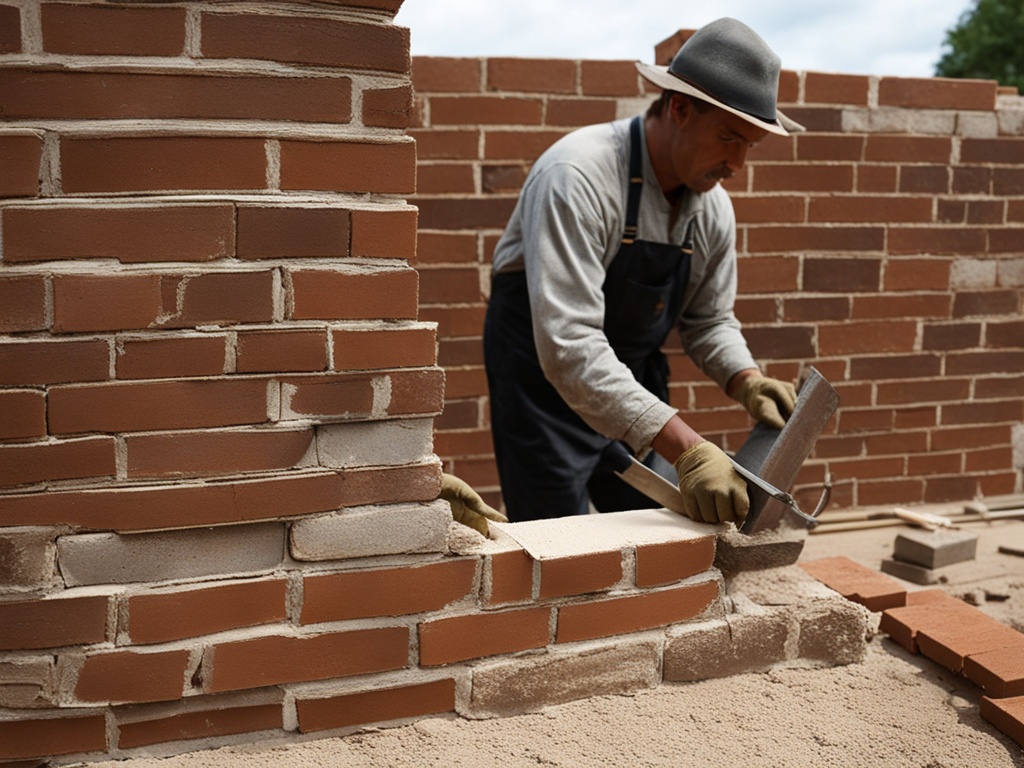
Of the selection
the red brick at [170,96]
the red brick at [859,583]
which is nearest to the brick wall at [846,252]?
the red brick at [859,583]

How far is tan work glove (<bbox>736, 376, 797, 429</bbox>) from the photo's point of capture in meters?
2.62

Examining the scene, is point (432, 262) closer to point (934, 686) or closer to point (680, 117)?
point (680, 117)

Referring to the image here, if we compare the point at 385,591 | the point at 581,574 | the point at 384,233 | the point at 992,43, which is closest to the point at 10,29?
the point at 384,233

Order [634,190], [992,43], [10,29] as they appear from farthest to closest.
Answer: [992,43]
[634,190]
[10,29]

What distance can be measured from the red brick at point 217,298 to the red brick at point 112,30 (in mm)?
373

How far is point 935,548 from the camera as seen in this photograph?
3.23m

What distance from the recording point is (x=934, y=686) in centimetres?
217

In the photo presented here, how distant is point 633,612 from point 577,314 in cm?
74

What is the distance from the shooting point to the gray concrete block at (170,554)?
5.29 feet

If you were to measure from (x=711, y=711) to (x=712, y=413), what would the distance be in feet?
6.99

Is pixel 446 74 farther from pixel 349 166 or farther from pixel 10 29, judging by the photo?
pixel 10 29

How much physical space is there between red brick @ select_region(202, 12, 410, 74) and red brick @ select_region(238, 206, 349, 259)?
0.84ft

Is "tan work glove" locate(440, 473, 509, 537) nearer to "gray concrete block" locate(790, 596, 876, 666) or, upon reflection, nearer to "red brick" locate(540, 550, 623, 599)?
"red brick" locate(540, 550, 623, 599)

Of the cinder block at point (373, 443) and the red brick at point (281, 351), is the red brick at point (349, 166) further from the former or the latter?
the cinder block at point (373, 443)
